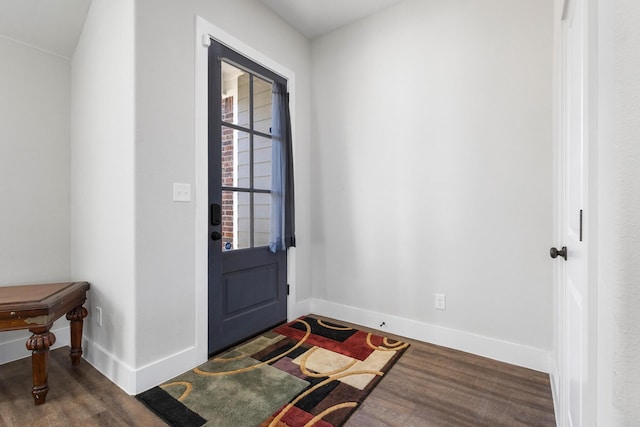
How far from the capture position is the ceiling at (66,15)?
1938mm

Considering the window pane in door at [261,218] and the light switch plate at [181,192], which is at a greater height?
the light switch plate at [181,192]

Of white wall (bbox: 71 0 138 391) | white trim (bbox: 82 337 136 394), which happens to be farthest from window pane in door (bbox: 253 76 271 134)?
white trim (bbox: 82 337 136 394)

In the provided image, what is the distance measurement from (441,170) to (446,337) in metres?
1.29

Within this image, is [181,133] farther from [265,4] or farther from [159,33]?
[265,4]

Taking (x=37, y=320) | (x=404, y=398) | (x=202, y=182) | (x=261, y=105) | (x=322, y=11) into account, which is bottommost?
(x=404, y=398)

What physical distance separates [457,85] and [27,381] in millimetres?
3467

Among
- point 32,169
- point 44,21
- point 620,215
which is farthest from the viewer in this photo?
point 32,169

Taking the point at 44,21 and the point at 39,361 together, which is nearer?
the point at 39,361

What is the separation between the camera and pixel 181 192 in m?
1.91

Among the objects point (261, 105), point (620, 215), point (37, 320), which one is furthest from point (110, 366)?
point (620, 215)

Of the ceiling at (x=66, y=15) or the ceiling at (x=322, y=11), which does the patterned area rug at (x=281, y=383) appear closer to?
the ceiling at (x=66, y=15)

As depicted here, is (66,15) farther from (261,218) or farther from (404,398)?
(404,398)

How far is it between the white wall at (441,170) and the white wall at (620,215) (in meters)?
1.63

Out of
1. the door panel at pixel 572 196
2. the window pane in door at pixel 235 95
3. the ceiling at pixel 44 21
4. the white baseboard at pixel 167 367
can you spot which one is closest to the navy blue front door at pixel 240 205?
the window pane in door at pixel 235 95
